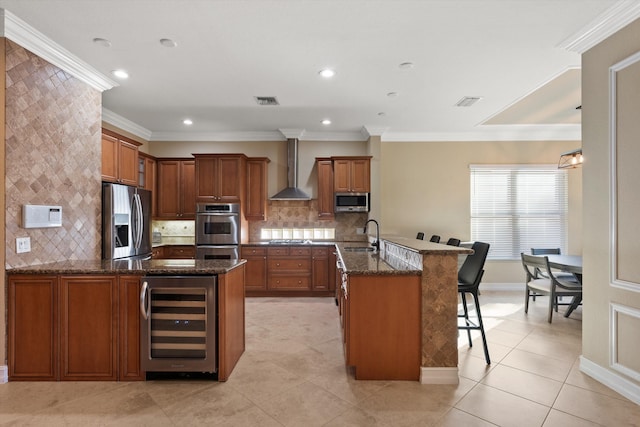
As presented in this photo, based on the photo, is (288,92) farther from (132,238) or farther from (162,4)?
(132,238)

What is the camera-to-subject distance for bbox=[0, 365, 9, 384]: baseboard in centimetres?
264

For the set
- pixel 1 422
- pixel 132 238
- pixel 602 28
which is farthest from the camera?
pixel 132 238

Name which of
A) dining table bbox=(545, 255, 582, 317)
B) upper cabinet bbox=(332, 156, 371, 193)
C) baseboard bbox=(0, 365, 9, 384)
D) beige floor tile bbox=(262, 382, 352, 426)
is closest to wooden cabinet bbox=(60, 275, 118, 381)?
baseboard bbox=(0, 365, 9, 384)

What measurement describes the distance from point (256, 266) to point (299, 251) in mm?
766

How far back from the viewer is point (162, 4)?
243cm

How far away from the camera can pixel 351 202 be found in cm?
584

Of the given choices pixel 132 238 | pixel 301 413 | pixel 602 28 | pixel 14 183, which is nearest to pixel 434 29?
pixel 602 28

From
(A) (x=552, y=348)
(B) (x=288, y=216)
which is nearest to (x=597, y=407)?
(A) (x=552, y=348)

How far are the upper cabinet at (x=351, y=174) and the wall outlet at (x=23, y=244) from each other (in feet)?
13.6

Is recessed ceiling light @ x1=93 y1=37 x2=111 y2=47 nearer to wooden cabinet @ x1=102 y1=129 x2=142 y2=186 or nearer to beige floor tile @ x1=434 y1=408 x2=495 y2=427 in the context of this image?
wooden cabinet @ x1=102 y1=129 x2=142 y2=186

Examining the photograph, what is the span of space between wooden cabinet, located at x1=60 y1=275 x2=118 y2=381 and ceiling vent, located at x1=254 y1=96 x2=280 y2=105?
279 cm

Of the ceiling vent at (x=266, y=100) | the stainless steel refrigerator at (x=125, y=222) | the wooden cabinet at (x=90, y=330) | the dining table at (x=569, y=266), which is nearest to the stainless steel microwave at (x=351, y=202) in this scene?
the ceiling vent at (x=266, y=100)

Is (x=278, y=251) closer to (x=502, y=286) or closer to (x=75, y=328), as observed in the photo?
(x=75, y=328)

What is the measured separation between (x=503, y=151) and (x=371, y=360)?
509cm
